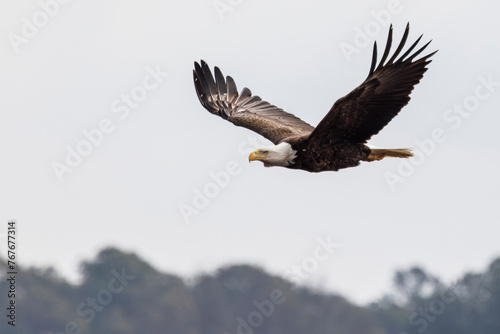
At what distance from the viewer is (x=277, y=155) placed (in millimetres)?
15266

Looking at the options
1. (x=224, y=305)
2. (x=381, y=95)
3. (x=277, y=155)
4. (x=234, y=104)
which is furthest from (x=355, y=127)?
(x=224, y=305)

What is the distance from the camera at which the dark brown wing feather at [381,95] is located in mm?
14609

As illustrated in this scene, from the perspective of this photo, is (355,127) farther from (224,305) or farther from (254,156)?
(224,305)

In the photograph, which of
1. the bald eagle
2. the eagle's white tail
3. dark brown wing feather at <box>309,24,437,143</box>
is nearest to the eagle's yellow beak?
the bald eagle

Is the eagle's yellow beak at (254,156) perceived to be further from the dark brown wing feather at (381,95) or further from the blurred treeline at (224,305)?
the blurred treeline at (224,305)

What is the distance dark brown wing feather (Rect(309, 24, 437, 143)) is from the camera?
14609 mm

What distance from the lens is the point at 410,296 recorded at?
46.8 meters

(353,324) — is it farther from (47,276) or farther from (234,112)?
(234,112)

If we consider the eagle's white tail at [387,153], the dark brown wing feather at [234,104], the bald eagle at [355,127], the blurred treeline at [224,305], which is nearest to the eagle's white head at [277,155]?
the bald eagle at [355,127]

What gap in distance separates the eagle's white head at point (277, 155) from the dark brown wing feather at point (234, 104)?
198 cm

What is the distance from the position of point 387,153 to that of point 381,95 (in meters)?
1.35

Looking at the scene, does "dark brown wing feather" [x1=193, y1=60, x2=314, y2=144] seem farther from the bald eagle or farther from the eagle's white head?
the eagle's white head

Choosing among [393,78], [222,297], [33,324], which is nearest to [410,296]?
[222,297]

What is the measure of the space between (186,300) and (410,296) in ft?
25.6
